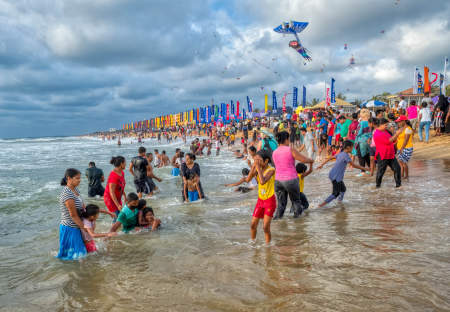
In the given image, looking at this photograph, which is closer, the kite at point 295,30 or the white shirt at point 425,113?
the white shirt at point 425,113

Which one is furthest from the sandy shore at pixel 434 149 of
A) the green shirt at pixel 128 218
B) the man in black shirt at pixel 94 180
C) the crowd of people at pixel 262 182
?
the man in black shirt at pixel 94 180

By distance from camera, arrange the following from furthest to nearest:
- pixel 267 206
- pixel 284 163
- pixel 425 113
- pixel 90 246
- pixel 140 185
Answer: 1. pixel 425 113
2. pixel 140 185
3. pixel 284 163
4. pixel 90 246
5. pixel 267 206

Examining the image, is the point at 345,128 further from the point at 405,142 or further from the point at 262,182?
the point at 262,182

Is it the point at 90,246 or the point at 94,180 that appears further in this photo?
the point at 94,180

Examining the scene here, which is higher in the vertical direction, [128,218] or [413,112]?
[413,112]

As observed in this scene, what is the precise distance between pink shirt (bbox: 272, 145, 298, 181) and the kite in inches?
628

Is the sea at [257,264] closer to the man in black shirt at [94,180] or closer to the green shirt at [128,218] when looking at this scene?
the green shirt at [128,218]

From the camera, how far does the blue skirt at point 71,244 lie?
4156 mm

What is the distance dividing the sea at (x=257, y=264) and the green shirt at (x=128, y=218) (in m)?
0.19

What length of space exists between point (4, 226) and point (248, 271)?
6.92 meters

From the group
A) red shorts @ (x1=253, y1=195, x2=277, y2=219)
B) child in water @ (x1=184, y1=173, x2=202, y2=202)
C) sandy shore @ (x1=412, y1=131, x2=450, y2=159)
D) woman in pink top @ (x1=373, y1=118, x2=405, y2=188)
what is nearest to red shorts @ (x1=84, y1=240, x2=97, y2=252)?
red shorts @ (x1=253, y1=195, x2=277, y2=219)

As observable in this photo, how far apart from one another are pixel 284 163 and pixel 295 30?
53.9 feet

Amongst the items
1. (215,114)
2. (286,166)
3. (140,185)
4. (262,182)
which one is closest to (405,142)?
(286,166)

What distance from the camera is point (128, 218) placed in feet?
18.0
